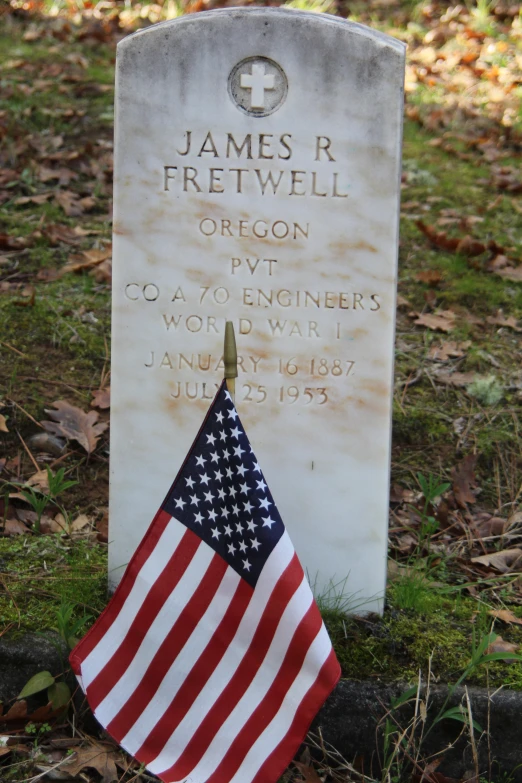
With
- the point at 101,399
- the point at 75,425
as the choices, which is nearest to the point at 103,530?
the point at 75,425

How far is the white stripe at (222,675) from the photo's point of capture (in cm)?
225

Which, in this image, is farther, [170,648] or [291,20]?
[291,20]

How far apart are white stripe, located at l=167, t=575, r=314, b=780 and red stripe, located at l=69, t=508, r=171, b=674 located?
39 centimetres

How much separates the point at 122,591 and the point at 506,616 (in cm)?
127

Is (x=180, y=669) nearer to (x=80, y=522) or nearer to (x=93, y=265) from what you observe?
(x=80, y=522)

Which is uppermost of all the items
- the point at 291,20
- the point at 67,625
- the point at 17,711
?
the point at 291,20

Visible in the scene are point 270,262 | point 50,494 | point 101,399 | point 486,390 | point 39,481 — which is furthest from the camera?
point 486,390

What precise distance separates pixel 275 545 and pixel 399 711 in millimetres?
670

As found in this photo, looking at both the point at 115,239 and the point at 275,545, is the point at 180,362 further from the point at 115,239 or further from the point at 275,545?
the point at 275,545

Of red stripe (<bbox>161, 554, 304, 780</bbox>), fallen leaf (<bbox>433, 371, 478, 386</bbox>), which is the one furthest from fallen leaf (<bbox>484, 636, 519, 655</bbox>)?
fallen leaf (<bbox>433, 371, 478, 386</bbox>)

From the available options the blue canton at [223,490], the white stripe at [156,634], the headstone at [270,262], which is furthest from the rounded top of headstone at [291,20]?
the white stripe at [156,634]

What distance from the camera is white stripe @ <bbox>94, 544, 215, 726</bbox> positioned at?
2295 mm

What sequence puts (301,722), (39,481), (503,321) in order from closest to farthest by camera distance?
(301,722) < (39,481) < (503,321)

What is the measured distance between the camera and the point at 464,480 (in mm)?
3580
